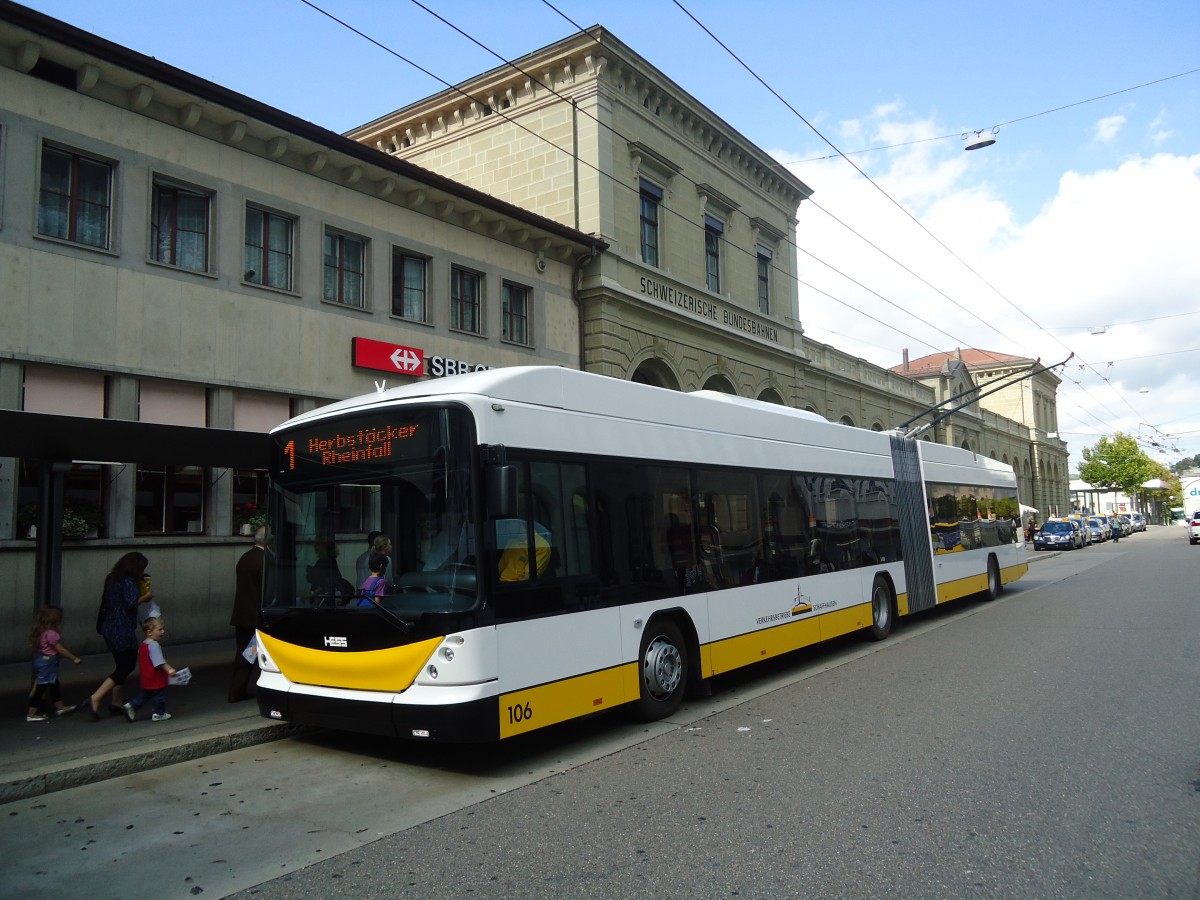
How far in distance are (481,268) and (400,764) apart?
41.8 ft

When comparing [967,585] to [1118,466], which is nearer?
[967,585]

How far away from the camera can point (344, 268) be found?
15.8m

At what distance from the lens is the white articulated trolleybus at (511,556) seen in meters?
6.52

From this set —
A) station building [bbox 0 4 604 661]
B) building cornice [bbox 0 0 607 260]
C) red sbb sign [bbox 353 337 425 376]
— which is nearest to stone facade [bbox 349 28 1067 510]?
building cornice [bbox 0 0 607 260]

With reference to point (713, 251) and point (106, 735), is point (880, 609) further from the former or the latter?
point (713, 251)

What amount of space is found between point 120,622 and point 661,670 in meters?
5.11

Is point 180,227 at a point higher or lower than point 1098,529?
higher

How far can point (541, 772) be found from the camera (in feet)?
22.2

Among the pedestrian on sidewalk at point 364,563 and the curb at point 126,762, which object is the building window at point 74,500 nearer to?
the curb at point 126,762

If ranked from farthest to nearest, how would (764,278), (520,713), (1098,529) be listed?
(1098,529) → (764,278) → (520,713)

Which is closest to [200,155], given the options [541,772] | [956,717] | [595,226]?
[595,226]

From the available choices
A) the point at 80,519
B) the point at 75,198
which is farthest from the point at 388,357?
the point at 80,519

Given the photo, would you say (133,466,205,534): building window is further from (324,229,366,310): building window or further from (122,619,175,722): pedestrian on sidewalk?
(122,619,175,722): pedestrian on sidewalk

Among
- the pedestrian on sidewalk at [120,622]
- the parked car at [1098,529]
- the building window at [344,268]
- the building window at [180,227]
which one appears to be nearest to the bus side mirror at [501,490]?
the pedestrian on sidewalk at [120,622]
